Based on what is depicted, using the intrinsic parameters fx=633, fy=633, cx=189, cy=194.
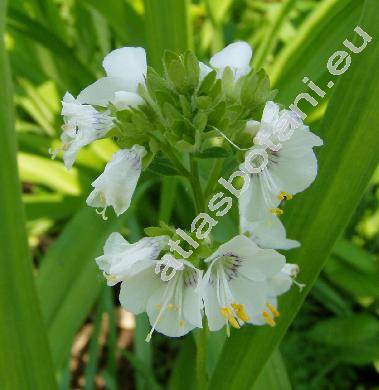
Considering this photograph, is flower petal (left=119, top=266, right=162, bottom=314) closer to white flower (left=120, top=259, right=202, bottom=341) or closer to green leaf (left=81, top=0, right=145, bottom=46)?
white flower (left=120, top=259, right=202, bottom=341)

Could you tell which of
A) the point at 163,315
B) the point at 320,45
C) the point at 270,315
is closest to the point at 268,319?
the point at 270,315

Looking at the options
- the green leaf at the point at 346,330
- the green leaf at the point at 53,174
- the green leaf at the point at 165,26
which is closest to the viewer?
the green leaf at the point at 165,26

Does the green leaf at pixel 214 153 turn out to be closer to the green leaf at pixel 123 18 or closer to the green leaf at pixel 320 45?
the green leaf at pixel 320 45

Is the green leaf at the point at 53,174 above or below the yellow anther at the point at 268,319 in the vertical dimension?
below

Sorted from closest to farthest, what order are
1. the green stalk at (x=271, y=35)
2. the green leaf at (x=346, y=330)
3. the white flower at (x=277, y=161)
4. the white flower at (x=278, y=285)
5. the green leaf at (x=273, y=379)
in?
the white flower at (x=277, y=161) < the white flower at (x=278, y=285) < the green leaf at (x=273, y=379) < the green leaf at (x=346, y=330) < the green stalk at (x=271, y=35)

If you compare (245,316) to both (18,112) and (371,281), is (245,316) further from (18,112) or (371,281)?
(18,112)

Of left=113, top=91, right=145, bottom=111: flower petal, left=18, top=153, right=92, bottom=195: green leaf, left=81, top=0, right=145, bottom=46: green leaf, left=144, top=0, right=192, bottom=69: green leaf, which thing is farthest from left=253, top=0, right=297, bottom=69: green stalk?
left=113, top=91, right=145, bottom=111: flower petal

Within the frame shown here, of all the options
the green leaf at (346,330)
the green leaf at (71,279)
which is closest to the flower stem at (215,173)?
the green leaf at (71,279)
